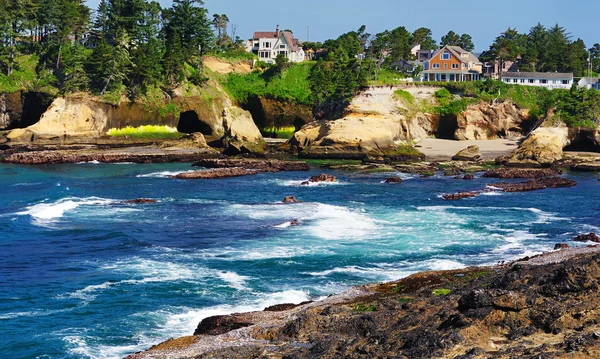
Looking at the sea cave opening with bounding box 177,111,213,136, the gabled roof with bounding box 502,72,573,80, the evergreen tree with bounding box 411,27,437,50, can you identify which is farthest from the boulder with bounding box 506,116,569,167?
the evergreen tree with bounding box 411,27,437,50

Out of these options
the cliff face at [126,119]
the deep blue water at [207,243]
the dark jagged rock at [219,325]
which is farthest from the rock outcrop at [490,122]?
the dark jagged rock at [219,325]

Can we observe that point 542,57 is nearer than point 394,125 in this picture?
No

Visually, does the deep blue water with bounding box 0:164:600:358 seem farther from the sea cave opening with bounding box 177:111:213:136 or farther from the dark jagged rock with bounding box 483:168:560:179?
the sea cave opening with bounding box 177:111:213:136

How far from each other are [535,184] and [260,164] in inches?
1120

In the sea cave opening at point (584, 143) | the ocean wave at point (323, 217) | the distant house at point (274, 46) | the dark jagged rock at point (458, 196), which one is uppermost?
the distant house at point (274, 46)

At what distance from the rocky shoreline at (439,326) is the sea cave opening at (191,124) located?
77245 millimetres

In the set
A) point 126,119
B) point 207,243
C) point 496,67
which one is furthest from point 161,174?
point 496,67

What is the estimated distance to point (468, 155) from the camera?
8381 centimetres

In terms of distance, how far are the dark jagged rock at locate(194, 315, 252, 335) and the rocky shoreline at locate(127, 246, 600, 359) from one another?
0.13ft

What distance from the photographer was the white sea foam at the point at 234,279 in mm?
32094

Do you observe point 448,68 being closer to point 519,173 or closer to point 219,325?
point 519,173

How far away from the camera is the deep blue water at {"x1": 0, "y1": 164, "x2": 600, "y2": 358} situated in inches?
1112

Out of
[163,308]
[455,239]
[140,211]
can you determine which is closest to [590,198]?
[455,239]

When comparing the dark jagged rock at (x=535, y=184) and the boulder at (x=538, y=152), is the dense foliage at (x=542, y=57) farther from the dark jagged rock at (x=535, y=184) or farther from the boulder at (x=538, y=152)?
the dark jagged rock at (x=535, y=184)
